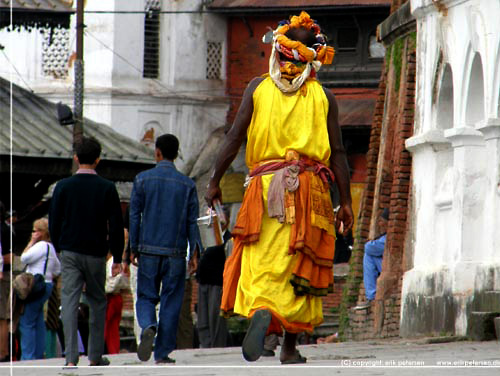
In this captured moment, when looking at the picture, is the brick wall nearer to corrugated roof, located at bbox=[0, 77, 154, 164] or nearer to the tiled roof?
corrugated roof, located at bbox=[0, 77, 154, 164]

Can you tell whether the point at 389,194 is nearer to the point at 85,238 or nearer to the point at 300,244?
the point at 85,238

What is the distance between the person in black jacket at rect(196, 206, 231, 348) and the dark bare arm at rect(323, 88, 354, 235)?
8.10m

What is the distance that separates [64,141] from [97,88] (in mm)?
21834

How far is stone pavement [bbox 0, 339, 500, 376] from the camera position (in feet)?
35.9

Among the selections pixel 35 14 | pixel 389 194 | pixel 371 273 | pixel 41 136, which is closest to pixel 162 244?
pixel 371 273

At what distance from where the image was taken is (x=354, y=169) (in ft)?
160

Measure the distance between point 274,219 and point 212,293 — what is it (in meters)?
8.51

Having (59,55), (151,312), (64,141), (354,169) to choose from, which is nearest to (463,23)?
(151,312)

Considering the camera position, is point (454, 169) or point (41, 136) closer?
point (454, 169)

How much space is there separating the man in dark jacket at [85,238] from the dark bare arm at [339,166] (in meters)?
1.91

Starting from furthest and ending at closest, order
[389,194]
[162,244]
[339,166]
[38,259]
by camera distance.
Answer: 1. [389,194]
2. [38,259]
3. [162,244]
4. [339,166]

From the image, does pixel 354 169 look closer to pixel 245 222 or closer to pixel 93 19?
pixel 93 19

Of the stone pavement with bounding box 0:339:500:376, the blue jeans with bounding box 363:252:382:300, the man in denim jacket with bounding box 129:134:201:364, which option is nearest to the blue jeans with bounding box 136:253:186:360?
the man in denim jacket with bounding box 129:134:201:364

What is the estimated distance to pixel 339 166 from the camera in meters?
12.2
